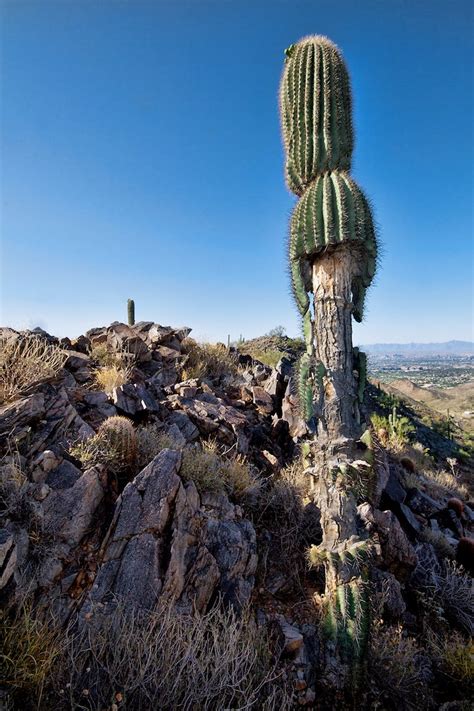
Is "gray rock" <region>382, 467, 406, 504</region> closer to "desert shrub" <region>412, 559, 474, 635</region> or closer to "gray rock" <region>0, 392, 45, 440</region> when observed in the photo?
"desert shrub" <region>412, 559, 474, 635</region>

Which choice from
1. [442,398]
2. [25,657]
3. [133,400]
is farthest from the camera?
[442,398]

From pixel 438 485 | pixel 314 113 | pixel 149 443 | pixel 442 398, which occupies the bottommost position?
pixel 442 398

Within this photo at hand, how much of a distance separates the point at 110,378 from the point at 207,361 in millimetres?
3345

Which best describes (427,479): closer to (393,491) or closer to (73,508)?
(393,491)

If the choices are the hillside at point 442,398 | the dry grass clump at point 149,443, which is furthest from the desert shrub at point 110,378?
the hillside at point 442,398

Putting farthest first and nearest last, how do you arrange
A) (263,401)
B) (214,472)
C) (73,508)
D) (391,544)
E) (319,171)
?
1. (263,401)
2. (391,544)
3. (214,472)
4. (319,171)
5. (73,508)

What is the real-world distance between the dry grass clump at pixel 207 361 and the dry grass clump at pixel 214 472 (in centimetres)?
315

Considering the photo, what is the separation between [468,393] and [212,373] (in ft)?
178

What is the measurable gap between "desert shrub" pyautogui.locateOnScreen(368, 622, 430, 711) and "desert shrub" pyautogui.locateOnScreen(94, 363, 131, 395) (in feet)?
16.5

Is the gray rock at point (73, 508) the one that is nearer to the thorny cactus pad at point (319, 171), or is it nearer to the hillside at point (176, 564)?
the hillside at point (176, 564)

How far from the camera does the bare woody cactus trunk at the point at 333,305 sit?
3.74 meters

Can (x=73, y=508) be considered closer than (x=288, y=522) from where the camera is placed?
Yes

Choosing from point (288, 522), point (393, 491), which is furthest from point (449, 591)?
point (288, 522)

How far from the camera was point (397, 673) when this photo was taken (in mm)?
3635
